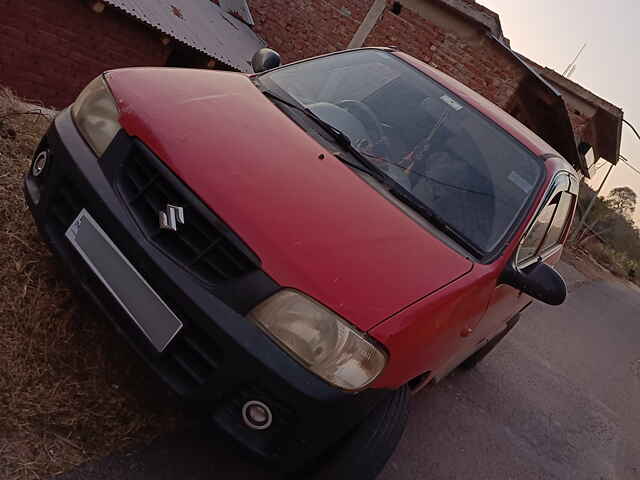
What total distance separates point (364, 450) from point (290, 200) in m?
1.00

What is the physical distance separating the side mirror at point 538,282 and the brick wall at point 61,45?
276 inches

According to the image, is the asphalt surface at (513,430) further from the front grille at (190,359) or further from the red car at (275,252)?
the red car at (275,252)

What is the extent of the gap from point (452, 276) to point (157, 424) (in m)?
1.44

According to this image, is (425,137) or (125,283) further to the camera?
(425,137)

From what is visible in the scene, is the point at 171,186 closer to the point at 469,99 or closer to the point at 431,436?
the point at 469,99

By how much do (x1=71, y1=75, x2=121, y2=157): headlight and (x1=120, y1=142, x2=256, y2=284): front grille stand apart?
0.26m

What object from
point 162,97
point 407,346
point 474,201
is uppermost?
point 474,201

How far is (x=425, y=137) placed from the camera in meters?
3.11

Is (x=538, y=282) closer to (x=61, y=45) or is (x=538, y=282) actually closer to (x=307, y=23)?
(x=61, y=45)

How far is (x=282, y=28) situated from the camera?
12.4 meters

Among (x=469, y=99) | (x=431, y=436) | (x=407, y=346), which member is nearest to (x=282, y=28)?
(x=469, y=99)

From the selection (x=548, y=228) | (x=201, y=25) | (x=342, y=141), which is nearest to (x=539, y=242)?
(x=548, y=228)

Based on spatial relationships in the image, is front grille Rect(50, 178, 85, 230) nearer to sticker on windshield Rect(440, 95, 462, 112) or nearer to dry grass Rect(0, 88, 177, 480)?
dry grass Rect(0, 88, 177, 480)

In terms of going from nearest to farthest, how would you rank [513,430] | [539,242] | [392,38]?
[539,242]
[513,430]
[392,38]
